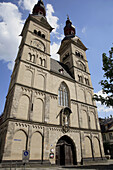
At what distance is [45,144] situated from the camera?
1435 centimetres

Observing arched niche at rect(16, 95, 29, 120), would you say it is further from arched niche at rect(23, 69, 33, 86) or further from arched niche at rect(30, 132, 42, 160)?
arched niche at rect(30, 132, 42, 160)

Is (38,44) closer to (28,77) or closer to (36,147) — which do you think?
(28,77)

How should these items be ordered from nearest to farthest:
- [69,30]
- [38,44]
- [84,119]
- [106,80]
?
[106,80], [84,119], [38,44], [69,30]

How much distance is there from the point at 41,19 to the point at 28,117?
67.5ft

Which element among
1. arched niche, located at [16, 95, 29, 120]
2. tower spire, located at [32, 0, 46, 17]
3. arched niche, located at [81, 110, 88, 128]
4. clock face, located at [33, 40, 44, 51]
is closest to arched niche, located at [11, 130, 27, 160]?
arched niche, located at [16, 95, 29, 120]

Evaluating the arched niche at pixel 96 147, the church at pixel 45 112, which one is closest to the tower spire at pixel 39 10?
the church at pixel 45 112

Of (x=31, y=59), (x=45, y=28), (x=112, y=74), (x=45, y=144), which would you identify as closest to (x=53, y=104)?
(x=45, y=144)

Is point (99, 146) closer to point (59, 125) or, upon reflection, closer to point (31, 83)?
point (59, 125)

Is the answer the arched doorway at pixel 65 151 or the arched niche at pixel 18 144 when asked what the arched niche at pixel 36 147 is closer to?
the arched niche at pixel 18 144

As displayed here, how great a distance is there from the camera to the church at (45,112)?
Answer: 1335 centimetres

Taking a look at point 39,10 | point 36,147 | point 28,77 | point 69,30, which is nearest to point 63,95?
point 28,77

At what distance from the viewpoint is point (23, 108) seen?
1466 cm

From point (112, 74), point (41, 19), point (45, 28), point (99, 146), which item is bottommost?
point (99, 146)

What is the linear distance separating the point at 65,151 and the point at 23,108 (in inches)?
320
